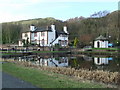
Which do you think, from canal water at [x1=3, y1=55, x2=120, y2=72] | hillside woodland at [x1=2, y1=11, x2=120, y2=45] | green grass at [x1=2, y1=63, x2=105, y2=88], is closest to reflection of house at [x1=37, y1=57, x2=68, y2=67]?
canal water at [x1=3, y1=55, x2=120, y2=72]

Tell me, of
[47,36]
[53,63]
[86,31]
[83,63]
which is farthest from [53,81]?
[86,31]

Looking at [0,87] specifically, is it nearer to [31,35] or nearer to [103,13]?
[31,35]

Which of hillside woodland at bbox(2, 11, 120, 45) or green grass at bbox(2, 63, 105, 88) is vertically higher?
hillside woodland at bbox(2, 11, 120, 45)

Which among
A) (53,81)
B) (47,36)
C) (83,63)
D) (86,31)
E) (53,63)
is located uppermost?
(86,31)

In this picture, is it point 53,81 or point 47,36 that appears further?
point 47,36

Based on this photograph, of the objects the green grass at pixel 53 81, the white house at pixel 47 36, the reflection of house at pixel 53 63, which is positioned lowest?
the reflection of house at pixel 53 63

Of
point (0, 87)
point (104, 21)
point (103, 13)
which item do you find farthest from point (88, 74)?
point (103, 13)

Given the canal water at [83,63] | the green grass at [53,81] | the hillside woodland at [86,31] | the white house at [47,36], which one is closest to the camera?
the green grass at [53,81]

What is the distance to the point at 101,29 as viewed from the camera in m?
69.6

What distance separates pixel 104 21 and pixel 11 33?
35515 mm

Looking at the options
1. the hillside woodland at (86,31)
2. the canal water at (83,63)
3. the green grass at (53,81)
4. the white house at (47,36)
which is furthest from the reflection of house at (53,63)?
the hillside woodland at (86,31)

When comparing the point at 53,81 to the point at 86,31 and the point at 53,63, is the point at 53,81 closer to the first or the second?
the point at 53,63

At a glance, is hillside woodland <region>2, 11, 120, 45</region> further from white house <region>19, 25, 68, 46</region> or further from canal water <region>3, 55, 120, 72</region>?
canal water <region>3, 55, 120, 72</region>

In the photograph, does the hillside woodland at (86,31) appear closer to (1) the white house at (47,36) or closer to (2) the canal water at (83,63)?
(1) the white house at (47,36)
